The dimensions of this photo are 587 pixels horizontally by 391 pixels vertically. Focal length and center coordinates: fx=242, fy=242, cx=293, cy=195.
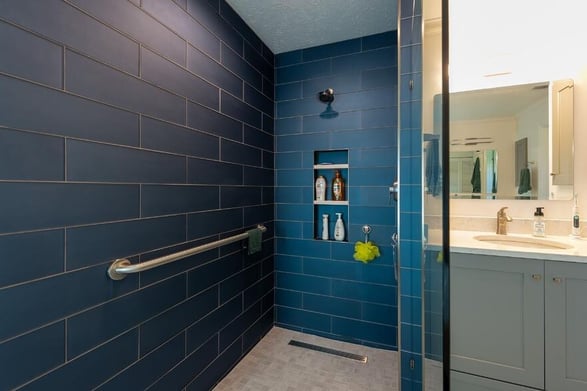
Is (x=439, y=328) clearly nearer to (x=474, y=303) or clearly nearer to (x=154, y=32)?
(x=474, y=303)

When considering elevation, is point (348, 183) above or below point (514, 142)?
below

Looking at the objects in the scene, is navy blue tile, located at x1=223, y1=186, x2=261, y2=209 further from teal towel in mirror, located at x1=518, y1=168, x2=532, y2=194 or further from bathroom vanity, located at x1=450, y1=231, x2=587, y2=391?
teal towel in mirror, located at x1=518, y1=168, x2=532, y2=194

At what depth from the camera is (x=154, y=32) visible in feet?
3.40

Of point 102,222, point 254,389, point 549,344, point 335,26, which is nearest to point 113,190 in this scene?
point 102,222

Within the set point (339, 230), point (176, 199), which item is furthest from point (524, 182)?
point (176, 199)

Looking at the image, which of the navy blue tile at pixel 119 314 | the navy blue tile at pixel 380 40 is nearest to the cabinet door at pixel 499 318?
the navy blue tile at pixel 119 314

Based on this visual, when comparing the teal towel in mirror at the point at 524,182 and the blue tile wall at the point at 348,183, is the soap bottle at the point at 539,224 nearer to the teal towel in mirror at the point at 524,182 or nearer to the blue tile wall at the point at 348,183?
the teal towel in mirror at the point at 524,182

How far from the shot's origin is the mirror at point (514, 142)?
1.41m

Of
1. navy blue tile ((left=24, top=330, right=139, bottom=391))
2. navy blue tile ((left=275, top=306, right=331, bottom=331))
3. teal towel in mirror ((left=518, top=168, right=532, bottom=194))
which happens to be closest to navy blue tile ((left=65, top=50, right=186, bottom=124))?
navy blue tile ((left=24, top=330, right=139, bottom=391))

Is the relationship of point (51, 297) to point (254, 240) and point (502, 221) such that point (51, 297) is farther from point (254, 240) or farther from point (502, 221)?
point (502, 221)

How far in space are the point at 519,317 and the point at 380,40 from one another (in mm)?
1848

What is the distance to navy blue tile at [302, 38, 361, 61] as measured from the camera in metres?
1.80

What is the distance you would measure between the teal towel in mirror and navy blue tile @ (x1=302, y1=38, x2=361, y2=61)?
53.1 inches

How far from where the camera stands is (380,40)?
1.74 metres
